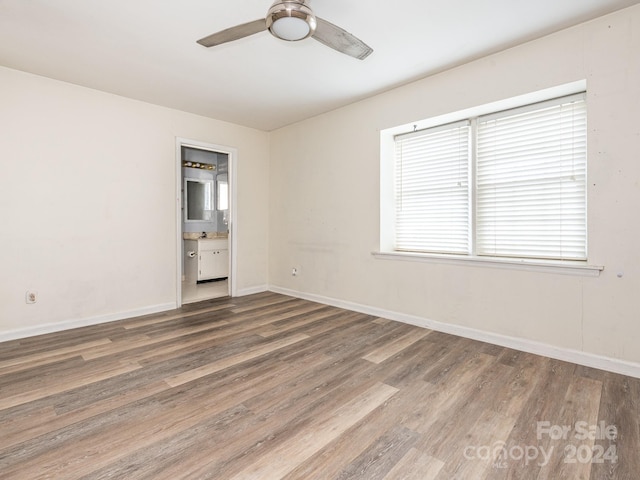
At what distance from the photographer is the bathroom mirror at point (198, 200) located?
6318 mm

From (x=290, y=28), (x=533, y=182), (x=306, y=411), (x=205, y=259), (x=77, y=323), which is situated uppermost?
(x=290, y=28)

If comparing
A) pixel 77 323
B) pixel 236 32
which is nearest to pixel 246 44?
pixel 236 32

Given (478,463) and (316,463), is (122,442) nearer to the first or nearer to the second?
(316,463)

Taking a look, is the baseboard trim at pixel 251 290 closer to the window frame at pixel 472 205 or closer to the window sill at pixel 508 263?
the window frame at pixel 472 205

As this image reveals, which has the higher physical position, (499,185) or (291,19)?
(291,19)

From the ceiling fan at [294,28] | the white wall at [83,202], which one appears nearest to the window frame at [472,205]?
the ceiling fan at [294,28]

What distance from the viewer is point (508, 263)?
9.70 ft

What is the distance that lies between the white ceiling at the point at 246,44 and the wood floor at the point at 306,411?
266 centimetres

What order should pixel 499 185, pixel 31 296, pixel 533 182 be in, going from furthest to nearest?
pixel 31 296 → pixel 499 185 → pixel 533 182

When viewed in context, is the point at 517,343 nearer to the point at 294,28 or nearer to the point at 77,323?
the point at 294,28

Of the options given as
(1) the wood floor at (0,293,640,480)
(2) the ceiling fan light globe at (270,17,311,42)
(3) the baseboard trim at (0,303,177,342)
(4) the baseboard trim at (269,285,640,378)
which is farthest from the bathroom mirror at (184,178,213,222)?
(2) the ceiling fan light globe at (270,17,311,42)

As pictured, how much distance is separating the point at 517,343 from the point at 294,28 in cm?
306

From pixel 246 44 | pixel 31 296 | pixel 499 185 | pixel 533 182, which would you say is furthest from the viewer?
pixel 31 296

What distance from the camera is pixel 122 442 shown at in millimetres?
1675
